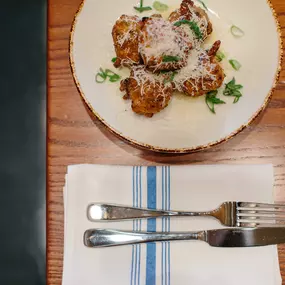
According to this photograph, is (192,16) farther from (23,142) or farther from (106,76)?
(23,142)

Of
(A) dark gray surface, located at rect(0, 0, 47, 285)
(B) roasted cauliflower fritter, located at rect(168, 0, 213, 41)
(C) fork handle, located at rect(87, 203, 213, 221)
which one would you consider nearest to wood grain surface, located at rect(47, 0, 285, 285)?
(A) dark gray surface, located at rect(0, 0, 47, 285)

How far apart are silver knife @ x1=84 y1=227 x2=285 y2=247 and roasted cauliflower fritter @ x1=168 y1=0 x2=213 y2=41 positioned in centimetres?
60

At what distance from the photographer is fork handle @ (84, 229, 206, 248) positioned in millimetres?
1308

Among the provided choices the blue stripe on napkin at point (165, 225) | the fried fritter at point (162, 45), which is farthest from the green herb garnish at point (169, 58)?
the blue stripe on napkin at point (165, 225)

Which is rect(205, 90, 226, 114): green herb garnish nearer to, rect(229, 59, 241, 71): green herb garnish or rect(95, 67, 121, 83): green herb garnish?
rect(229, 59, 241, 71): green herb garnish

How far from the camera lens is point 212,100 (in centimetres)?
134

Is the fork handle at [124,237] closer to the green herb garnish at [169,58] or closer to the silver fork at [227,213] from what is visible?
the silver fork at [227,213]

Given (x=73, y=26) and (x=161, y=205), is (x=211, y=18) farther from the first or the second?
(x=161, y=205)

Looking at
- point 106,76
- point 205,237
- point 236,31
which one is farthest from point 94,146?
point 236,31

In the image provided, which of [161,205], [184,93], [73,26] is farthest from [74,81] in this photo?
A: [161,205]

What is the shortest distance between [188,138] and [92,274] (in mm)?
497

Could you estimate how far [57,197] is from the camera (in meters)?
1.40

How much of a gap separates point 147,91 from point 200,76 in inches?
6.6

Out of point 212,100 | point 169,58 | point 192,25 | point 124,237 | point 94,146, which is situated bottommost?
point 124,237
